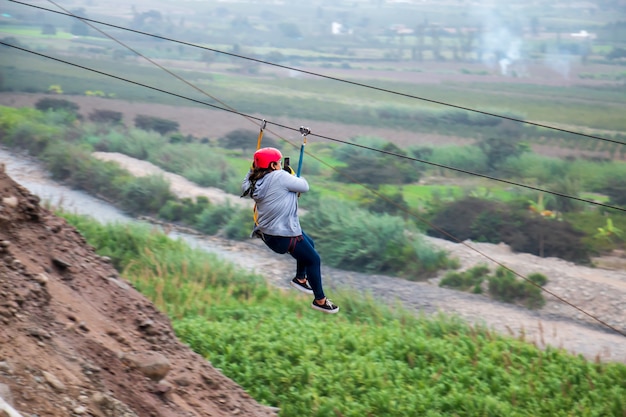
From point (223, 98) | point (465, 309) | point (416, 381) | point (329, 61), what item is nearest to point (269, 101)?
point (223, 98)

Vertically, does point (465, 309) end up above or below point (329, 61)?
below

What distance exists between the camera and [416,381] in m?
15.4

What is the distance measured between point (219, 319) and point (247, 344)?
298cm

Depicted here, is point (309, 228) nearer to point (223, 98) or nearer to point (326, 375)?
point (326, 375)

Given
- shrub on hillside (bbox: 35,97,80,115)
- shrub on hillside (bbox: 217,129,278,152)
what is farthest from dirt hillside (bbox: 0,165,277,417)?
shrub on hillside (bbox: 35,97,80,115)

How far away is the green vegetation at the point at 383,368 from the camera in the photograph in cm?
1451

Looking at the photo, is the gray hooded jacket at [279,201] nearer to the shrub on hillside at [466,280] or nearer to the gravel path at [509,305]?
the gravel path at [509,305]

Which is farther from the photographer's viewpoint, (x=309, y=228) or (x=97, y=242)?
(x=309, y=228)

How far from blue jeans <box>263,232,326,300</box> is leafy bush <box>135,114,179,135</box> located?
39.0 metres

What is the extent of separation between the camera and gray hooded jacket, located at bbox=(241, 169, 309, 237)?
965cm

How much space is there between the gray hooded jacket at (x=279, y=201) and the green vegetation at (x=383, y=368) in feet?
17.3

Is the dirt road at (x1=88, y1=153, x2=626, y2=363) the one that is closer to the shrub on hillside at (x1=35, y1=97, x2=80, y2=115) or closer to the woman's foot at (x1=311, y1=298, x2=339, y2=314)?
the woman's foot at (x1=311, y1=298, x2=339, y2=314)

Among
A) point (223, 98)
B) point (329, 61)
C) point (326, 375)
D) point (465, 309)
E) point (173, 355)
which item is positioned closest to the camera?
point (173, 355)

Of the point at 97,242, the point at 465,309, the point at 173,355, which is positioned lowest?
the point at 465,309
